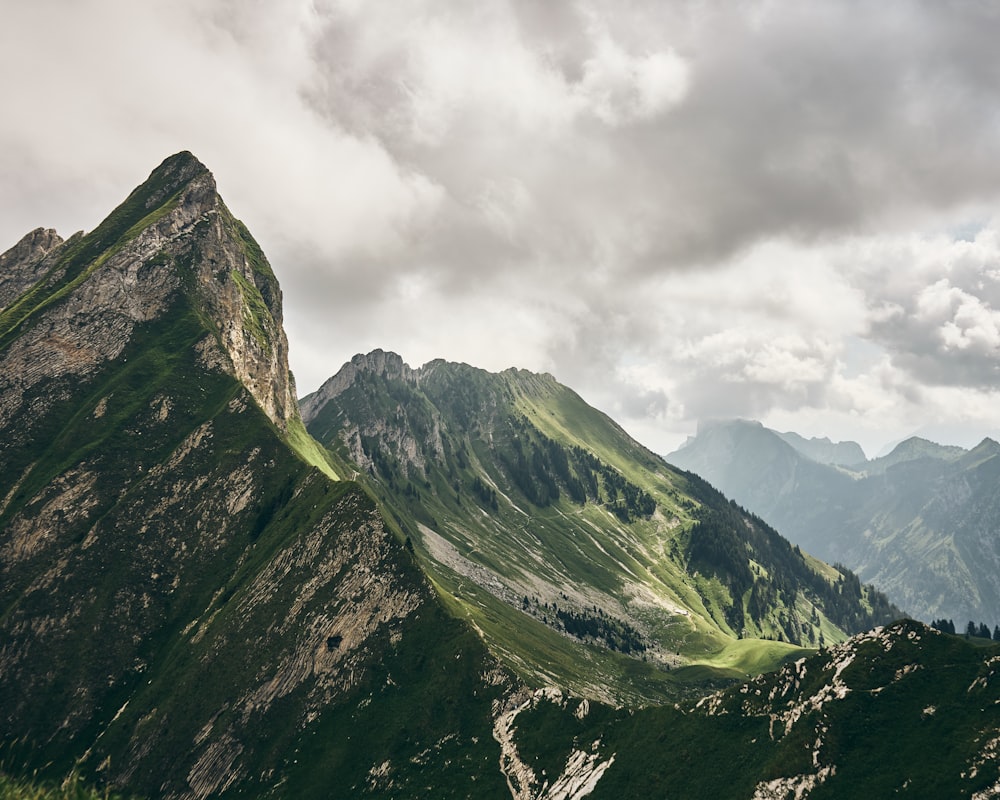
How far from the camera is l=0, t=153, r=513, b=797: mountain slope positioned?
117 m

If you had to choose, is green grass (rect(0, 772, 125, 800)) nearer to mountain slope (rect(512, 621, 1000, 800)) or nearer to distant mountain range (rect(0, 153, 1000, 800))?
distant mountain range (rect(0, 153, 1000, 800))

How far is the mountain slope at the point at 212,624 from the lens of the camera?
11688 cm

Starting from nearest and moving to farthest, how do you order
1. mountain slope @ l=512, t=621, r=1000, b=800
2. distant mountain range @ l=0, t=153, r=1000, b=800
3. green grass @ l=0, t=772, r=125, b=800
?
mountain slope @ l=512, t=621, r=1000, b=800 < distant mountain range @ l=0, t=153, r=1000, b=800 < green grass @ l=0, t=772, r=125, b=800

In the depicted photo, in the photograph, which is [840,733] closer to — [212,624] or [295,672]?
[295,672]

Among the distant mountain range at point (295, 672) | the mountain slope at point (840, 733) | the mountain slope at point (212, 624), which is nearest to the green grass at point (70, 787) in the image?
the distant mountain range at point (295, 672)

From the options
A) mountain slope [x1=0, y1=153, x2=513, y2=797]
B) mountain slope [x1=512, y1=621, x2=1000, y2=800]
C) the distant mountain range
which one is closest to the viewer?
mountain slope [x1=512, y1=621, x2=1000, y2=800]

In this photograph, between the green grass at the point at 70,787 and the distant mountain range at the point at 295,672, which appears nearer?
Result: the distant mountain range at the point at 295,672

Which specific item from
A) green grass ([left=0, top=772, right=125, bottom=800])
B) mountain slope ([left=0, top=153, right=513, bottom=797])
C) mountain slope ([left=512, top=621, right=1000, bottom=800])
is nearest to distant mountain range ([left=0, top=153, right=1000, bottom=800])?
mountain slope ([left=512, top=621, right=1000, bottom=800])

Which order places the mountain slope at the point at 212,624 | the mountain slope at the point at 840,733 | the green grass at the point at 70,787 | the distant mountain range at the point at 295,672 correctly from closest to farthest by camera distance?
the mountain slope at the point at 840,733
the distant mountain range at the point at 295,672
the green grass at the point at 70,787
the mountain slope at the point at 212,624

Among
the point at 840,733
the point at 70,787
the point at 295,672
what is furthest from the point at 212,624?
the point at 840,733

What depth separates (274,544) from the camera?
6196 inches

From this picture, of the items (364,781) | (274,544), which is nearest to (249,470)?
(274,544)

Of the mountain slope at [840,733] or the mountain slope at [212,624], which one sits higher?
the mountain slope at [212,624]

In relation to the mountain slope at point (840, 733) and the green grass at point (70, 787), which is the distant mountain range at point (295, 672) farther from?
the green grass at point (70, 787)
